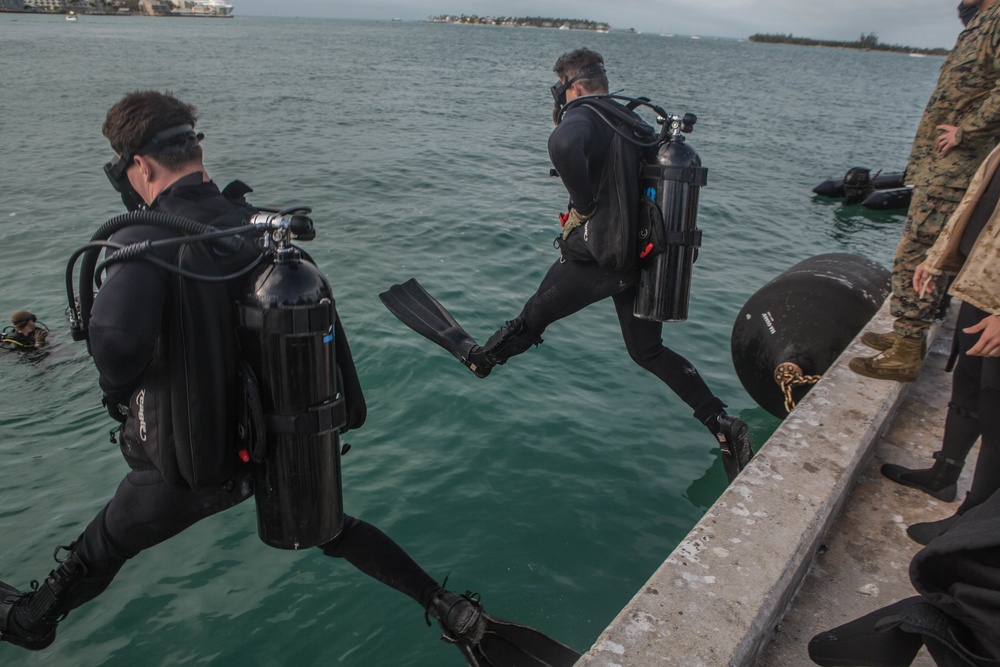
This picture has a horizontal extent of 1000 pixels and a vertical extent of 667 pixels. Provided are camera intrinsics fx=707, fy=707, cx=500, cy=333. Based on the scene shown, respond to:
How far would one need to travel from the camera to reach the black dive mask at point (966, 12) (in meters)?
4.05

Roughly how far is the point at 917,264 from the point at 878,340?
57 cm

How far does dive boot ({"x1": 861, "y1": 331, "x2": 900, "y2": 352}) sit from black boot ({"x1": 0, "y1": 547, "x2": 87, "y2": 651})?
14.4 feet

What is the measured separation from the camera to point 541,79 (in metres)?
40.7

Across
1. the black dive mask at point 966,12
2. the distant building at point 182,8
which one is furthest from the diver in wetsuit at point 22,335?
the distant building at point 182,8

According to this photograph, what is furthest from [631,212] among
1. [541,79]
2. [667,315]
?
→ [541,79]

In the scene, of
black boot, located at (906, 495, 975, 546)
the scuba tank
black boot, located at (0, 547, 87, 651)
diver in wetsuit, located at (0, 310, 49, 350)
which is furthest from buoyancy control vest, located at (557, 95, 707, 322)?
diver in wetsuit, located at (0, 310, 49, 350)

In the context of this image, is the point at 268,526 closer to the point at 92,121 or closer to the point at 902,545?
the point at 902,545

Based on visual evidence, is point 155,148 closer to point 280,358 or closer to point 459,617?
point 280,358

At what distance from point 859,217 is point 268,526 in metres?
14.3

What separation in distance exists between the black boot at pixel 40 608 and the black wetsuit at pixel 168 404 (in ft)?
0.15

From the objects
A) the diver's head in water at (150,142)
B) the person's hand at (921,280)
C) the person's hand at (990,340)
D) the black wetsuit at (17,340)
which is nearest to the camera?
the diver's head in water at (150,142)

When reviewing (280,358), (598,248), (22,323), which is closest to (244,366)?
(280,358)

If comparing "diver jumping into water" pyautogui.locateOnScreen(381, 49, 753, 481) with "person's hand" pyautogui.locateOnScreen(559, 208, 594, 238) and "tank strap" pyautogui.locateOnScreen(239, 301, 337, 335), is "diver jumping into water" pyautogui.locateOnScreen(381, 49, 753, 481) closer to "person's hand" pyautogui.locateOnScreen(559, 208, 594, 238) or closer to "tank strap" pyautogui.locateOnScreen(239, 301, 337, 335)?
"person's hand" pyautogui.locateOnScreen(559, 208, 594, 238)

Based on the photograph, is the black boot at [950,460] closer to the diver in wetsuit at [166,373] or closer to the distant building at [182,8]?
the diver in wetsuit at [166,373]
